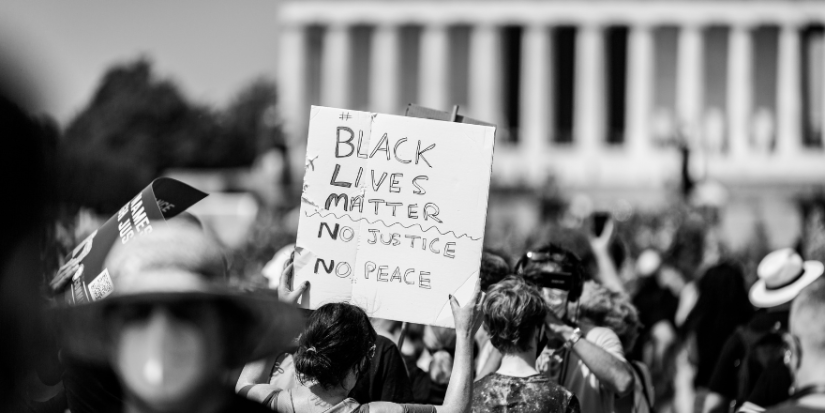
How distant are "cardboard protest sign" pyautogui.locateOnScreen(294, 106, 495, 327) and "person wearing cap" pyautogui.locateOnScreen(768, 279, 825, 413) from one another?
138 centimetres

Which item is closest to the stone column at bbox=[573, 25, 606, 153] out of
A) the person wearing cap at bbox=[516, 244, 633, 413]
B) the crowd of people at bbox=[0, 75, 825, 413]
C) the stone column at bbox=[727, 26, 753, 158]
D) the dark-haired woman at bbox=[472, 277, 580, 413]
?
the stone column at bbox=[727, 26, 753, 158]

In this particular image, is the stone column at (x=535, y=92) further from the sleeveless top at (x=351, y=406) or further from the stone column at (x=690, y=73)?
the sleeveless top at (x=351, y=406)

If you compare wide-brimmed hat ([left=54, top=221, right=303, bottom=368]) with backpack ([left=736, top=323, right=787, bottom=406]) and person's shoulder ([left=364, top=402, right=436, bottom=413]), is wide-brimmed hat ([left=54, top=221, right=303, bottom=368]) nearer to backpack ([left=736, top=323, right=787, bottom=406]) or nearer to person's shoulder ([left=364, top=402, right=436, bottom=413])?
person's shoulder ([left=364, top=402, right=436, bottom=413])

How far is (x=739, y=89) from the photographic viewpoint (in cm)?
6153

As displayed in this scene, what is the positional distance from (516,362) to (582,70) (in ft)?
194

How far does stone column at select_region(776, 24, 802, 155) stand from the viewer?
60.3m

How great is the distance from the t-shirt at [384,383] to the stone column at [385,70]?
57.9m

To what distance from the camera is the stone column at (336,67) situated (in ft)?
206

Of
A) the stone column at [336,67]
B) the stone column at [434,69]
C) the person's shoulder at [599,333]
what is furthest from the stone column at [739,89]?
the person's shoulder at [599,333]

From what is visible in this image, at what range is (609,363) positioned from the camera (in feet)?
16.1

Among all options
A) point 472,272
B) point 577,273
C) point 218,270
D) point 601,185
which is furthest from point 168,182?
point 601,185

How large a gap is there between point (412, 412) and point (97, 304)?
1774 mm

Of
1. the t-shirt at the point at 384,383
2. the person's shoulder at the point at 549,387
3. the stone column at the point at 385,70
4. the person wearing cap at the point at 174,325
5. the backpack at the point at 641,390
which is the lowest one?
Result: the backpack at the point at 641,390

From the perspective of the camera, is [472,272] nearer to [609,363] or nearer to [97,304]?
[609,363]
